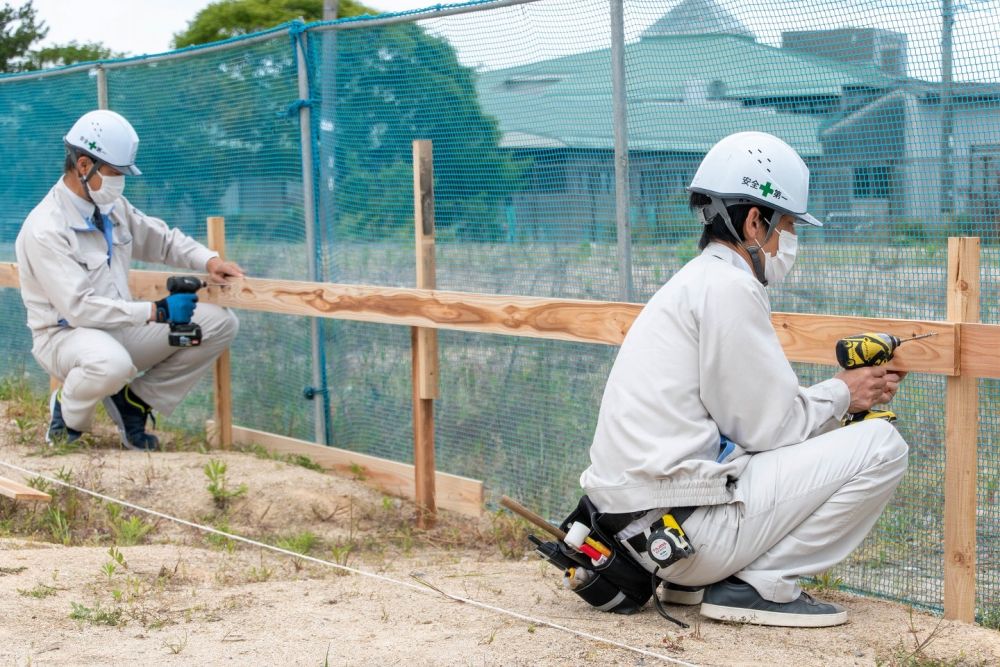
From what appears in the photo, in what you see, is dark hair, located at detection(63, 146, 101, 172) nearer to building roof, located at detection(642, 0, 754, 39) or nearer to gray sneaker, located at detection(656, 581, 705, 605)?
building roof, located at detection(642, 0, 754, 39)

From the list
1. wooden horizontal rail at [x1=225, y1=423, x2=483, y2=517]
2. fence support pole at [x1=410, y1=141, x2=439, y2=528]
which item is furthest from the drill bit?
wooden horizontal rail at [x1=225, y1=423, x2=483, y2=517]

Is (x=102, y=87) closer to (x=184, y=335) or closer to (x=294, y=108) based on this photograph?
(x=294, y=108)

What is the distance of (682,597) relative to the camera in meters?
4.06

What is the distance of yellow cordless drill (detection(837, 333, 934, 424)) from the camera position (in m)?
3.81

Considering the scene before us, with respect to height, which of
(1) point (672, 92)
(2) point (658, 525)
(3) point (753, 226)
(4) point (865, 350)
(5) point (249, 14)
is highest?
(5) point (249, 14)

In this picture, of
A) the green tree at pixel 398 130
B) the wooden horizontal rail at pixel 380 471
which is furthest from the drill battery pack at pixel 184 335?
the green tree at pixel 398 130

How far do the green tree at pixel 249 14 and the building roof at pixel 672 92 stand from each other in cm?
2378

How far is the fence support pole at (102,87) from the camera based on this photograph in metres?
8.04

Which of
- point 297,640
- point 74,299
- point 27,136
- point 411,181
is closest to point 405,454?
point 411,181

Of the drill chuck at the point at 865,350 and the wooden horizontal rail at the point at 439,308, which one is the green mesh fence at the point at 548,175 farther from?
the drill chuck at the point at 865,350

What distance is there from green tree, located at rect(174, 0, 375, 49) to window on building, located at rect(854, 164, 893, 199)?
988 inches

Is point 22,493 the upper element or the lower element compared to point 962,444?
lower

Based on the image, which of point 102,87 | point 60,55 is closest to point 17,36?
point 60,55

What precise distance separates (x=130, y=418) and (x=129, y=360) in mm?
525
